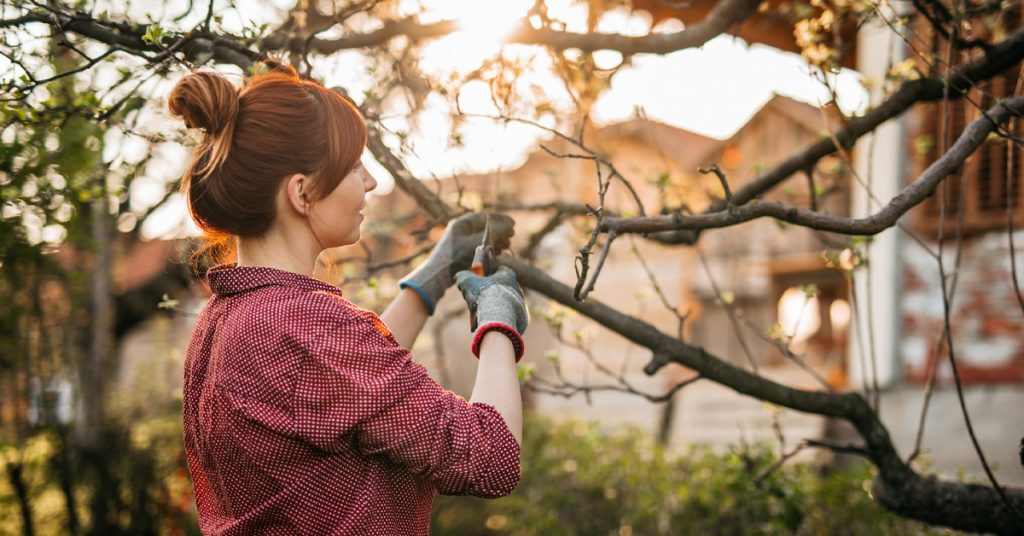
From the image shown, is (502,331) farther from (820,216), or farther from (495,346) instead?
(820,216)

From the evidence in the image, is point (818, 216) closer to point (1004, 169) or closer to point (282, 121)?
point (282, 121)

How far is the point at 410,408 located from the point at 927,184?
163 centimetres

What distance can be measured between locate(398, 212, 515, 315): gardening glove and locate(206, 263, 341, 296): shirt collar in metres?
0.42

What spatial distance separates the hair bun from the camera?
156cm


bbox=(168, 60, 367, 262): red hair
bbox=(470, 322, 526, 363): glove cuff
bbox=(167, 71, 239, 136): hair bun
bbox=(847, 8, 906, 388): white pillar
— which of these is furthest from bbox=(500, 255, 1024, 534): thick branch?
bbox=(847, 8, 906, 388): white pillar

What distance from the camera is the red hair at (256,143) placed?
1.56 m

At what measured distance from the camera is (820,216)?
84.5 inches

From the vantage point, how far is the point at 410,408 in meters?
1.42

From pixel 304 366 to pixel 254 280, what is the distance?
0.86ft

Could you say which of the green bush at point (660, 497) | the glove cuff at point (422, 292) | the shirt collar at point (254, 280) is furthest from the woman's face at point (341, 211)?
the green bush at point (660, 497)

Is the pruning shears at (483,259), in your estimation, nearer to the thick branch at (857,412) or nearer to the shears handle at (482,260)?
the shears handle at (482,260)

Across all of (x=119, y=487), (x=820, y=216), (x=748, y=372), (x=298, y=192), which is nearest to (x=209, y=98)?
(x=298, y=192)

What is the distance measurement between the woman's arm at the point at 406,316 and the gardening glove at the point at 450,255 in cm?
2

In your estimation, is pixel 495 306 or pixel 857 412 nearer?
pixel 495 306
